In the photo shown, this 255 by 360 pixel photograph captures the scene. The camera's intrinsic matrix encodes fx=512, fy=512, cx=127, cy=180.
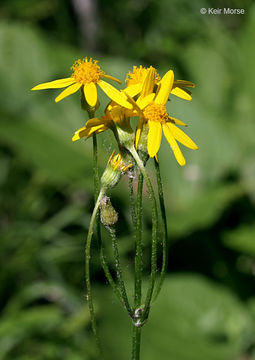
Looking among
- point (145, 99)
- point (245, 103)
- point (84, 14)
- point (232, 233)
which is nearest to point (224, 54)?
point (245, 103)

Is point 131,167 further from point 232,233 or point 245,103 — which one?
point 245,103

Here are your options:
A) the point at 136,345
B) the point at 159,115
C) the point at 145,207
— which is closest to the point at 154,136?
the point at 159,115

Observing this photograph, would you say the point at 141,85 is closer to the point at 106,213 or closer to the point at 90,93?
the point at 90,93

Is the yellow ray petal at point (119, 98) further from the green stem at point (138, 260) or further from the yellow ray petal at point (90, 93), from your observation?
the green stem at point (138, 260)

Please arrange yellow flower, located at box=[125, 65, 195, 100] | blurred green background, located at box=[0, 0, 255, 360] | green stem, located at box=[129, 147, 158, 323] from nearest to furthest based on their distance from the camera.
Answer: green stem, located at box=[129, 147, 158, 323] < yellow flower, located at box=[125, 65, 195, 100] < blurred green background, located at box=[0, 0, 255, 360]

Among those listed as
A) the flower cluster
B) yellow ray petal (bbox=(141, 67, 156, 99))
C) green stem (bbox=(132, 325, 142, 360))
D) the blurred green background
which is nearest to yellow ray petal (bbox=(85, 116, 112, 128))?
the flower cluster

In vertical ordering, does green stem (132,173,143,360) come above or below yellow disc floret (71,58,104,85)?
below

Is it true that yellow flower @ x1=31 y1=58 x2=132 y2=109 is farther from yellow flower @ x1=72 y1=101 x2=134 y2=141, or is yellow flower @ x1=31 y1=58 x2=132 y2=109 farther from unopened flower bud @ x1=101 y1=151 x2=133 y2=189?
unopened flower bud @ x1=101 y1=151 x2=133 y2=189

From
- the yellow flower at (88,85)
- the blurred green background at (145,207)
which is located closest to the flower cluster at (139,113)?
the yellow flower at (88,85)
